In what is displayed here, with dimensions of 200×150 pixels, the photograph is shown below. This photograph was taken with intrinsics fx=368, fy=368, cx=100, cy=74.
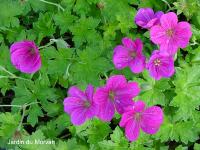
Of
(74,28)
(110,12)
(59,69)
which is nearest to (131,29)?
(110,12)

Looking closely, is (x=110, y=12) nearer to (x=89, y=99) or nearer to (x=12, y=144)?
(x=89, y=99)

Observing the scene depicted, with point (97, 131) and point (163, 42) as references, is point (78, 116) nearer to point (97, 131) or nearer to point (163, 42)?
point (97, 131)

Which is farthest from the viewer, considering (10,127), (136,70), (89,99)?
(10,127)

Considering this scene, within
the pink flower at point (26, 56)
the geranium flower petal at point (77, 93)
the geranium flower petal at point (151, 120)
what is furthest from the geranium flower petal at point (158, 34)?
the pink flower at point (26, 56)

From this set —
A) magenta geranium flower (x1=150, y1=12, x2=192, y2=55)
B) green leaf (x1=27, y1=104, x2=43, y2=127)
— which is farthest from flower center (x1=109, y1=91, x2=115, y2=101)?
green leaf (x1=27, y1=104, x2=43, y2=127)

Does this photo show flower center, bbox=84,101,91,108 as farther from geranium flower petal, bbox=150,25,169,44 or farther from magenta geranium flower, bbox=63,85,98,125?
geranium flower petal, bbox=150,25,169,44

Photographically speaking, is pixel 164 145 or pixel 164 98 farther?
pixel 164 145
